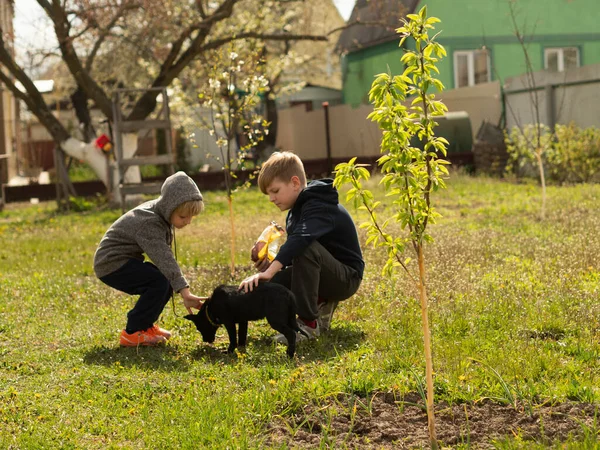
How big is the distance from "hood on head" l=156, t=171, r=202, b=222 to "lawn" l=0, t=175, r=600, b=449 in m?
0.96

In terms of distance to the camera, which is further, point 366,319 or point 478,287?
point 478,287

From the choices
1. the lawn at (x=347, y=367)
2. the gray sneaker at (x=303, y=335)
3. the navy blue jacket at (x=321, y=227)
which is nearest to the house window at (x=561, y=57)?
the lawn at (x=347, y=367)

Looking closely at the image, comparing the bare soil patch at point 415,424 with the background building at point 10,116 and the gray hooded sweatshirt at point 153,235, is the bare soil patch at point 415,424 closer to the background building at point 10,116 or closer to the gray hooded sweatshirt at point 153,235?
the gray hooded sweatshirt at point 153,235

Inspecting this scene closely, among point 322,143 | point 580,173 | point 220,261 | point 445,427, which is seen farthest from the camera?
point 322,143

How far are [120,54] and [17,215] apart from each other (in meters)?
8.54

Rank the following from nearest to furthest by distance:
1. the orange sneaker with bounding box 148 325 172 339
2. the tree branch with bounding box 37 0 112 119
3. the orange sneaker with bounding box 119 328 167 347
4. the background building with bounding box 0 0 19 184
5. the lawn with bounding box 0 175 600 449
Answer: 1. the lawn with bounding box 0 175 600 449
2. the orange sneaker with bounding box 119 328 167 347
3. the orange sneaker with bounding box 148 325 172 339
4. the tree branch with bounding box 37 0 112 119
5. the background building with bounding box 0 0 19 184

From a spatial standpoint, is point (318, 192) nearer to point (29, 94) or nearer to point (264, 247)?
point (264, 247)

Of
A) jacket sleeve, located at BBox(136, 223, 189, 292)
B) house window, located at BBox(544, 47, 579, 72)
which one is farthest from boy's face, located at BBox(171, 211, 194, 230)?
house window, located at BBox(544, 47, 579, 72)

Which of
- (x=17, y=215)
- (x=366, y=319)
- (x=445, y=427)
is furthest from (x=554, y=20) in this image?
(x=445, y=427)

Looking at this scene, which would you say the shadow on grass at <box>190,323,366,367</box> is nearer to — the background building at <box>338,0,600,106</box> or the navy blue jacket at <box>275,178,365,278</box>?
the navy blue jacket at <box>275,178,365,278</box>

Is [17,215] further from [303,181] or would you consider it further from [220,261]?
[303,181]

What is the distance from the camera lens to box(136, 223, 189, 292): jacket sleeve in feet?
19.5

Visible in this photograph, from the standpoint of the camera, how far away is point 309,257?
573 centimetres

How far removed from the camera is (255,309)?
5516 millimetres
